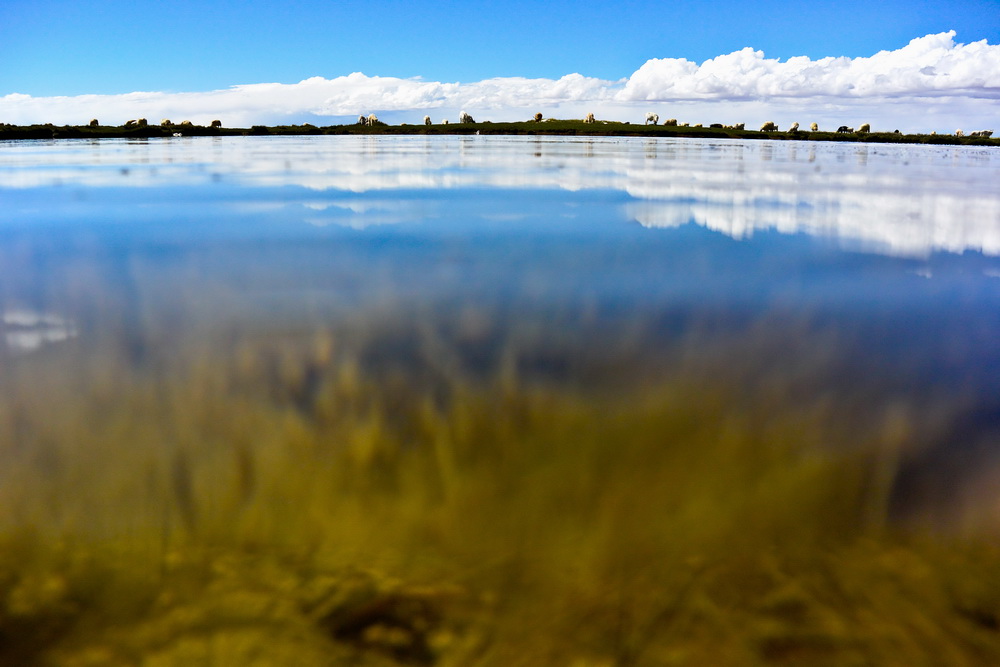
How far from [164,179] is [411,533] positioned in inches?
1245

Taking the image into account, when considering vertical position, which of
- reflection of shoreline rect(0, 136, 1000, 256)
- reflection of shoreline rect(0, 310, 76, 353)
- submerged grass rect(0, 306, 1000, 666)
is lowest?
submerged grass rect(0, 306, 1000, 666)

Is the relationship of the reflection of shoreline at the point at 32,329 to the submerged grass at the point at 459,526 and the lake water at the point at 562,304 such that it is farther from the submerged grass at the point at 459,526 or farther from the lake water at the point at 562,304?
the submerged grass at the point at 459,526

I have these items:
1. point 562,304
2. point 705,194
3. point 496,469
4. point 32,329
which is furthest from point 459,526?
point 705,194

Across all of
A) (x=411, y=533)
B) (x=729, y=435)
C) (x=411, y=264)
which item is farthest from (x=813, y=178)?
(x=411, y=533)

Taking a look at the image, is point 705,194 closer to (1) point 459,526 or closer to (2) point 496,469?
(2) point 496,469

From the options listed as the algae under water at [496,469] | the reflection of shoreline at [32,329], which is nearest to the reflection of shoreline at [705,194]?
the algae under water at [496,469]

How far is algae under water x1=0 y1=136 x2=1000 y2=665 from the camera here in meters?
3.33

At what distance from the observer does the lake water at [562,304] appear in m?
5.76

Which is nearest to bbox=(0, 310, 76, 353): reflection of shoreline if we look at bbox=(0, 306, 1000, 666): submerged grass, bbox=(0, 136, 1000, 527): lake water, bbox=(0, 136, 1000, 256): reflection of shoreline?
bbox=(0, 136, 1000, 527): lake water

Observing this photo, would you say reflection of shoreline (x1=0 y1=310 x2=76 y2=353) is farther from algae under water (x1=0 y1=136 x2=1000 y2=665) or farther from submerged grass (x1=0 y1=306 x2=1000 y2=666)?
submerged grass (x1=0 y1=306 x2=1000 y2=666)

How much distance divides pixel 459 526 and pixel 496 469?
67 cm

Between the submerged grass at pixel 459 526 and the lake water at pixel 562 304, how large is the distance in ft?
0.68

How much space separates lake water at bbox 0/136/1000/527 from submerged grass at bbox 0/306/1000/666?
0.68 ft

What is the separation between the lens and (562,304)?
841cm
